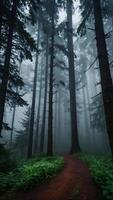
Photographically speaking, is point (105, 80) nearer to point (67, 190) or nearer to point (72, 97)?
point (67, 190)

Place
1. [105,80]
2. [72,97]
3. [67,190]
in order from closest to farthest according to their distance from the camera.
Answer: [67,190] < [105,80] < [72,97]

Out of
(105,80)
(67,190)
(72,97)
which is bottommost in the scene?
(67,190)

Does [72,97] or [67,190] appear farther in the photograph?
[72,97]

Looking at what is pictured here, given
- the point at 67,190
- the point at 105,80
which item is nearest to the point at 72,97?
the point at 105,80

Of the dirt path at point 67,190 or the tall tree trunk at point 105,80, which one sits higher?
the tall tree trunk at point 105,80

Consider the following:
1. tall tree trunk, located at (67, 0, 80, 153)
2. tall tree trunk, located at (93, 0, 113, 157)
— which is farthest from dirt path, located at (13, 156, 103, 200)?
tall tree trunk, located at (67, 0, 80, 153)

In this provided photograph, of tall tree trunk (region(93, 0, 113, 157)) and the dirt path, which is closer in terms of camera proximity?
the dirt path

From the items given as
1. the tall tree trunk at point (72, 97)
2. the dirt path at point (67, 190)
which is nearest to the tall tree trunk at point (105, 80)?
the dirt path at point (67, 190)

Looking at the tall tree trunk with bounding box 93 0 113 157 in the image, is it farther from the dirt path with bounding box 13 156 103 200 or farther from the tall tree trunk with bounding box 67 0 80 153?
the tall tree trunk with bounding box 67 0 80 153

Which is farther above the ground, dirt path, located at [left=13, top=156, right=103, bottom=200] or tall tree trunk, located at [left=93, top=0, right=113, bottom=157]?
tall tree trunk, located at [left=93, top=0, right=113, bottom=157]

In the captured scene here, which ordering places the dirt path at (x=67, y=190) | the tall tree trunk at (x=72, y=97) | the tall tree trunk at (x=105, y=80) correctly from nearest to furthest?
the dirt path at (x=67, y=190), the tall tree trunk at (x=105, y=80), the tall tree trunk at (x=72, y=97)

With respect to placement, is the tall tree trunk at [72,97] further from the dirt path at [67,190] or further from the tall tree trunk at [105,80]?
the dirt path at [67,190]

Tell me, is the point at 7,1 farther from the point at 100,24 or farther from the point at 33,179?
the point at 33,179

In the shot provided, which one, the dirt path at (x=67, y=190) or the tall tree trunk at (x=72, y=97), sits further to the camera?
the tall tree trunk at (x=72, y=97)
